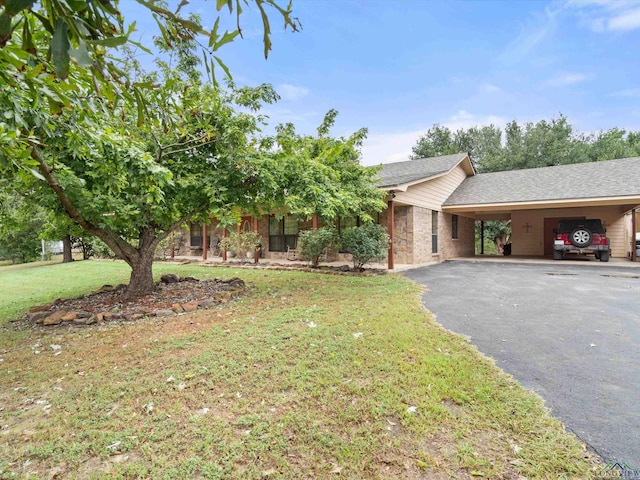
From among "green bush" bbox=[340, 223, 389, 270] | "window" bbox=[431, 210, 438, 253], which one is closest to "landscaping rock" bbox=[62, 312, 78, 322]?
"green bush" bbox=[340, 223, 389, 270]

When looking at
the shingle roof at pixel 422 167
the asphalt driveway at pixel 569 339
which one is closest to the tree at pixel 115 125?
the asphalt driveway at pixel 569 339

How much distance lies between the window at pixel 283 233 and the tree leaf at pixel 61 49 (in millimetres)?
13393

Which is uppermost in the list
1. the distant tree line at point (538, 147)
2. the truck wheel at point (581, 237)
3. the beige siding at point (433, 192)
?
the distant tree line at point (538, 147)

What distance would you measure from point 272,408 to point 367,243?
7412 mm

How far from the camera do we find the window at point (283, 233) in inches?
571

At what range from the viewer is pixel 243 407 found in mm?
2447

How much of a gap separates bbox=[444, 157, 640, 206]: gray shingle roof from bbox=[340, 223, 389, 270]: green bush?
636cm

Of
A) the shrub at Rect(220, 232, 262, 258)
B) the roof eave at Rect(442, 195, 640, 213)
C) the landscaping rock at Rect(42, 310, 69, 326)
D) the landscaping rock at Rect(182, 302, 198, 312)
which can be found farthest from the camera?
the shrub at Rect(220, 232, 262, 258)

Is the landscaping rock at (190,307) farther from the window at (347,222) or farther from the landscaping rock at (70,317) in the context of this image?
the window at (347,222)

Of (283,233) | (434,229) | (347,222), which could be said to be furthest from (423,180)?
(283,233)

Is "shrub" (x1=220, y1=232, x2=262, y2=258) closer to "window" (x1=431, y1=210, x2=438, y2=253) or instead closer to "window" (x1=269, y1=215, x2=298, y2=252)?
"window" (x1=269, y1=215, x2=298, y2=252)

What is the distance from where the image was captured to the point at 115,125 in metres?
3.48

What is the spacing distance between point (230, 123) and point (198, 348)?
4.07m

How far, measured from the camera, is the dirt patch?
5098mm
